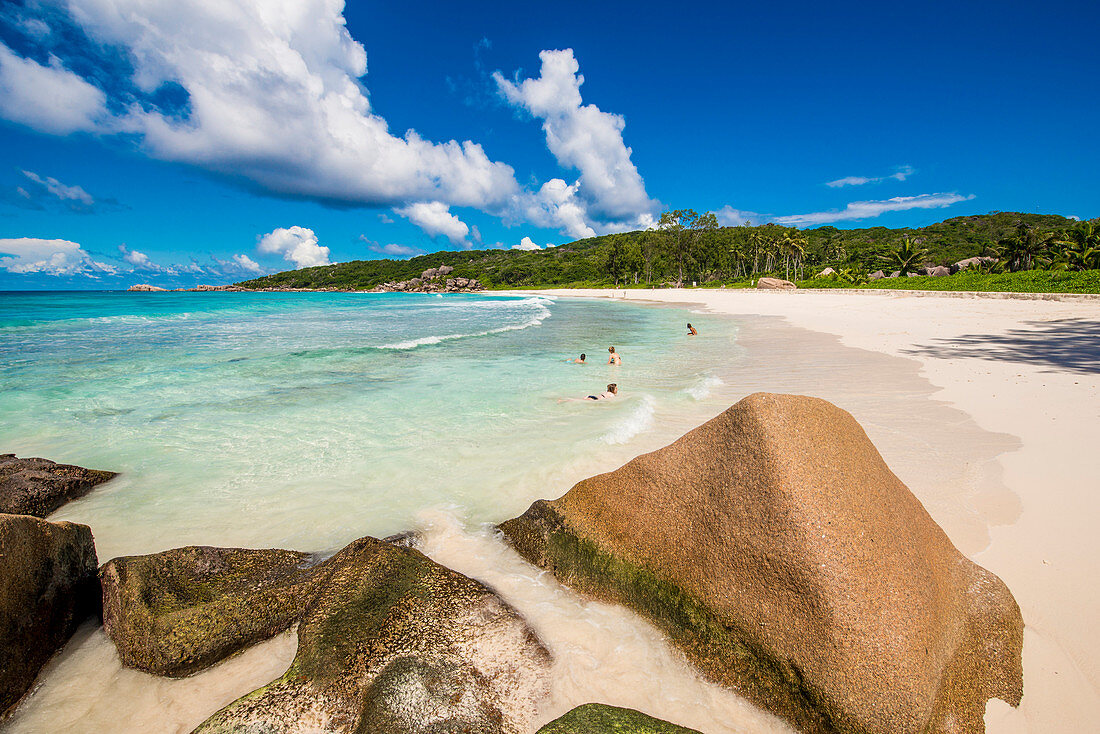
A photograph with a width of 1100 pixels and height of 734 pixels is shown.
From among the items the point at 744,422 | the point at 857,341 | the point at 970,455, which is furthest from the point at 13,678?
the point at 857,341

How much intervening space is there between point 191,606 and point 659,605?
3448 mm

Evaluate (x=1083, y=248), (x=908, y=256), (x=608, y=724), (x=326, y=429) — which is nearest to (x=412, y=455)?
(x=326, y=429)

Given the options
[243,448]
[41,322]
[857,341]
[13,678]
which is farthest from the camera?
[41,322]

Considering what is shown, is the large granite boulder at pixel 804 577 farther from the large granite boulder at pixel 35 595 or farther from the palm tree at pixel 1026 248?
the palm tree at pixel 1026 248

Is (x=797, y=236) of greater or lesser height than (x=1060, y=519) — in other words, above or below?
above

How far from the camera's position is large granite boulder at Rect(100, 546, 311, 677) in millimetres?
3203

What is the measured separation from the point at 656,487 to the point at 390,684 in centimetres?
228

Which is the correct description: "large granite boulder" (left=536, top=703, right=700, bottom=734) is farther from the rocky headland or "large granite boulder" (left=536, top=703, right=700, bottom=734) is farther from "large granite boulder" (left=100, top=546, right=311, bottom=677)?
"large granite boulder" (left=100, top=546, right=311, bottom=677)

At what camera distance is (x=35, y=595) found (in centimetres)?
319

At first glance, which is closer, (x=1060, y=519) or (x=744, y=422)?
(x=744, y=422)

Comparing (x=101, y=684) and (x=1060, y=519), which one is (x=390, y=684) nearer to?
(x=101, y=684)

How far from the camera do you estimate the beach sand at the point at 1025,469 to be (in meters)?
2.93

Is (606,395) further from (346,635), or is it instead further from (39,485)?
(39,485)

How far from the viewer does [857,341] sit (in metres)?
17.2
